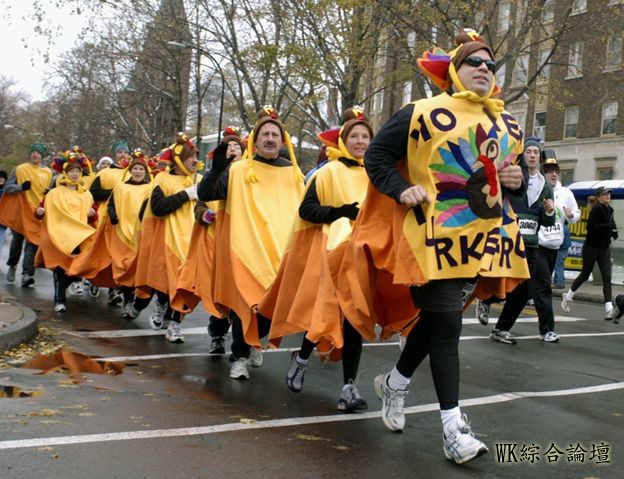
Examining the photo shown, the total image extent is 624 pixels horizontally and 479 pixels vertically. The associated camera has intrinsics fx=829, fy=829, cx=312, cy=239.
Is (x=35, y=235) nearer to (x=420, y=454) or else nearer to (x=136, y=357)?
(x=136, y=357)

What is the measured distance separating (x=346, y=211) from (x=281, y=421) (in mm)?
1458

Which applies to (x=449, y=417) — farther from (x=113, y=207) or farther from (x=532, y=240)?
(x=113, y=207)

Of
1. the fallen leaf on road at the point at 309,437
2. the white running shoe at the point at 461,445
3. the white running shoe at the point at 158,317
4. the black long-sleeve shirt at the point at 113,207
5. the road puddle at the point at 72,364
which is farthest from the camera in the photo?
the black long-sleeve shirt at the point at 113,207

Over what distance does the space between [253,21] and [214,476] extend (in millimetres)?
27815

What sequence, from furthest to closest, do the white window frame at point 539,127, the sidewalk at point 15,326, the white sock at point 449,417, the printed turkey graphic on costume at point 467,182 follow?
the white window frame at point 539,127 → the sidewalk at point 15,326 → the printed turkey graphic on costume at point 467,182 → the white sock at point 449,417

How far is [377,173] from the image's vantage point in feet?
15.0

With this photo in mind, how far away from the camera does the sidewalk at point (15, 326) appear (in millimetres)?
7250

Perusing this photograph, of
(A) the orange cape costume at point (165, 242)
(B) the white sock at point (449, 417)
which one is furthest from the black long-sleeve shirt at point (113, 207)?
(B) the white sock at point (449, 417)

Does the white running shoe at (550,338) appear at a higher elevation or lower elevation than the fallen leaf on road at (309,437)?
higher

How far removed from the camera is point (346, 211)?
559 centimetres

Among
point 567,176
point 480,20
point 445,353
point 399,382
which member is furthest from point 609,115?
point 445,353

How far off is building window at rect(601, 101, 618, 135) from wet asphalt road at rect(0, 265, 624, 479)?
32.9 meters

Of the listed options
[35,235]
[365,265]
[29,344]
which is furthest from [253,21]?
[365,265]

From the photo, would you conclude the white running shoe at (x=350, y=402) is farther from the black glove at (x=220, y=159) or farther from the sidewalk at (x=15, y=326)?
the sidewalk at (x=15, y=326)
